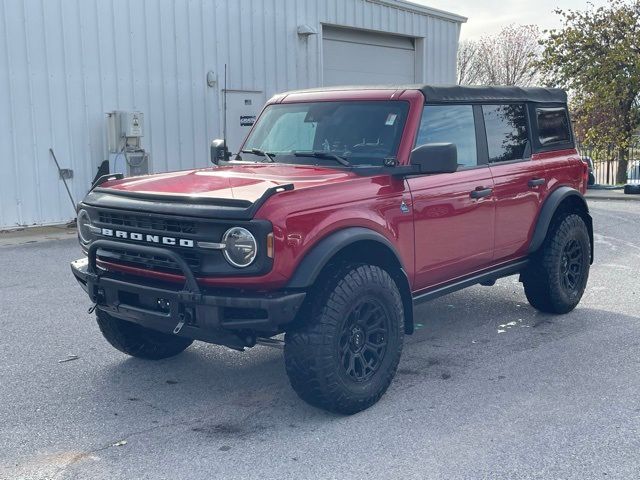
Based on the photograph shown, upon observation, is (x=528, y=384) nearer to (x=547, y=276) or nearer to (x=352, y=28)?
(x=547, y=276)

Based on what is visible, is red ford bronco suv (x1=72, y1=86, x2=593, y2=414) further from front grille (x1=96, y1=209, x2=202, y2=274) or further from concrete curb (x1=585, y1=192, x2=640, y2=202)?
concrete curb (x1=585, y1=192, x2=640, y2=202)

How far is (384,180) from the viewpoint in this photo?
4805 millimetres

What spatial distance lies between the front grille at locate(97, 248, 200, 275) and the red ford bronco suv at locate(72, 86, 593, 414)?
0.5 inches

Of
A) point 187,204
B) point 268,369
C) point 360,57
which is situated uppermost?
point 360,57

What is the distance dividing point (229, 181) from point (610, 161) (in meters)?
19.6

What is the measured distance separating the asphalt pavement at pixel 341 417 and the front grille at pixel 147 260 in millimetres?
853

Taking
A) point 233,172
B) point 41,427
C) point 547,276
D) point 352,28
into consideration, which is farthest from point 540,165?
point 352,28

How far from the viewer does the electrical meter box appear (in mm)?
12602

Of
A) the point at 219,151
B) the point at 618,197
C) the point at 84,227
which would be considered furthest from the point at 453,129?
the point at 618,197

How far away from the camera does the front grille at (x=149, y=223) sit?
4.17 m

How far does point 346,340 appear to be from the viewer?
4363 mm

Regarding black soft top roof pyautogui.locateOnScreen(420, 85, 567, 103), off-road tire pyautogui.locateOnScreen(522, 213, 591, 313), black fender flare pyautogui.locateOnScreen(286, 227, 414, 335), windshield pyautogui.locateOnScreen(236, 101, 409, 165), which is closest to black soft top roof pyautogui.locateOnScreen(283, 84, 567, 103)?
black soft top roof pyautogui.locateOnScreen(420, 85, 567, 103)

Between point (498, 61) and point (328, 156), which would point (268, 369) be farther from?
point (498, 61)

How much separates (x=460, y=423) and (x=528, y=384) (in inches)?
32.3
